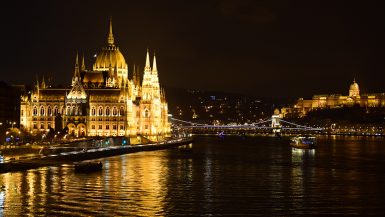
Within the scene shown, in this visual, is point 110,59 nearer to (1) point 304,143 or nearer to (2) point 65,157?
(1) point 304,143

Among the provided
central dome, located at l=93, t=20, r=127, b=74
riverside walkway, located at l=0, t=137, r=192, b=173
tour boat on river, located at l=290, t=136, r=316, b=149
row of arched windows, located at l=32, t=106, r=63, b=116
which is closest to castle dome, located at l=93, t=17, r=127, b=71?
central dome, located at l=93, t=20, r=127, b=74

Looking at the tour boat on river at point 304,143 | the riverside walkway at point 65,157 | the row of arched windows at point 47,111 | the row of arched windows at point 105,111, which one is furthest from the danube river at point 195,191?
the row of arched windows at point 47,111

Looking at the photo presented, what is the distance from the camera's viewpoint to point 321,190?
46.2m

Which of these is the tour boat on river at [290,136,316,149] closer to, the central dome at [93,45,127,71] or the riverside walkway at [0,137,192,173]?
the riverside walkway at [0,137,192,173]

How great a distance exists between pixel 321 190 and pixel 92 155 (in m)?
34.4

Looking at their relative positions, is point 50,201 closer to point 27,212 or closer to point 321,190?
point 27,212

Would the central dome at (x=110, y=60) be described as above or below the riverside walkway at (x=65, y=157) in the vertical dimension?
above

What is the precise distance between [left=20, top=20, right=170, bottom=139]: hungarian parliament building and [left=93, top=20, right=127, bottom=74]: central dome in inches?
62.7

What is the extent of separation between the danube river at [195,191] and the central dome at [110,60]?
180 ft

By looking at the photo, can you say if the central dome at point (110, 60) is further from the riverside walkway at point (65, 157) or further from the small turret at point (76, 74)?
the riverside walkway at point (65, 157)

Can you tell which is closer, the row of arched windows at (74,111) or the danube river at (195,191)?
the danube river at (195,191)

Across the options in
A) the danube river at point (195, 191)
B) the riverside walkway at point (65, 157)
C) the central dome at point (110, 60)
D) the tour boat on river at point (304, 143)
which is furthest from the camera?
the central dome at point (110, 60)

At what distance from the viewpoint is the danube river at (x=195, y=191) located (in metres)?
37.1

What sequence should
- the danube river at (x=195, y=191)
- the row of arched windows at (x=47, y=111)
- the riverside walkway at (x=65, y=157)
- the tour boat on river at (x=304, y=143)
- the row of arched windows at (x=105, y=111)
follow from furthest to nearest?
the row of arched windows at (x=47, y=111), the tour boat on river at (x=304, y=143), the row of arched windows at (x=105, y=111), the riverside walkway at (x=65, y=157), the danube river at (x=195, y=191)
